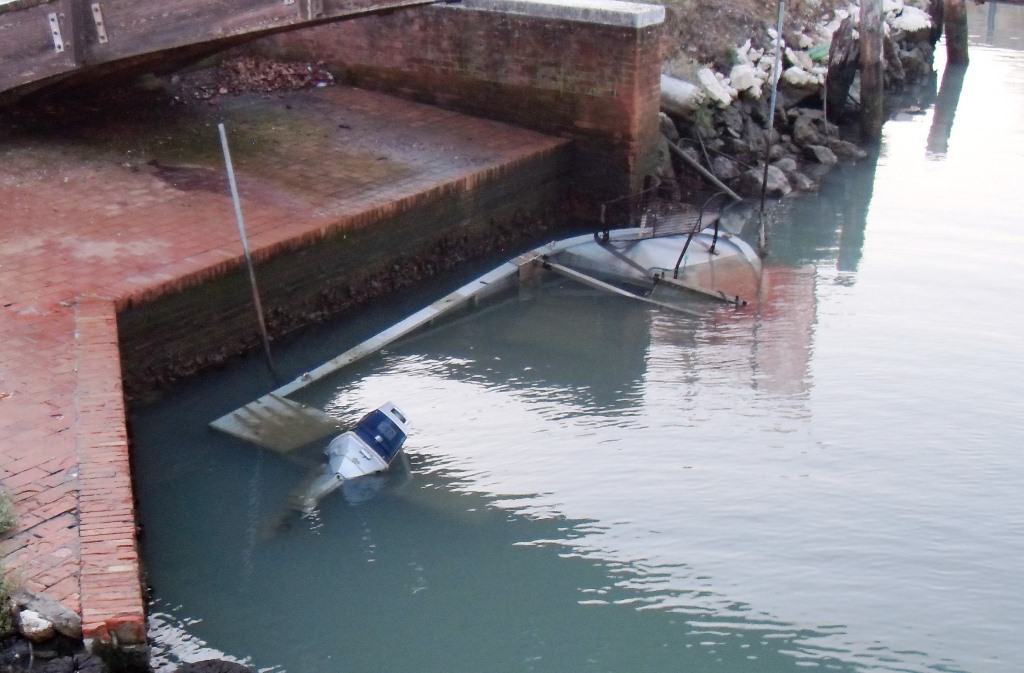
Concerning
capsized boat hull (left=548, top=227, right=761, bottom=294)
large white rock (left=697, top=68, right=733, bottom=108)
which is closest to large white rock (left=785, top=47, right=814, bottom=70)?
large white rock (left=697, top=68, right=733, bottom=108)

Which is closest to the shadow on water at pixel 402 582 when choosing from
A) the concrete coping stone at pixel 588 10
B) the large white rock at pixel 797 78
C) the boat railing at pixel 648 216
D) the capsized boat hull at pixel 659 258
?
the capsized boat hull at pixel 659 258

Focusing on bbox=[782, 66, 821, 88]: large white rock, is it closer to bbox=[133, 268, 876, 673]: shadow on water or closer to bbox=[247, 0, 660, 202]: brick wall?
bbox=[247, 0, 660, 202]: brick wall

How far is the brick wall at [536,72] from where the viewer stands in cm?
1103

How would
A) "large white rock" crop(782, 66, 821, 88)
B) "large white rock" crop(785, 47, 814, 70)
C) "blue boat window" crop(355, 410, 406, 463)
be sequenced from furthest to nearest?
"large white rock" crop(785, 47, 814, 70), "large white rock" crop(782, 66, 821, 88), "blue boat window" crop(355, 410, 406, 463)

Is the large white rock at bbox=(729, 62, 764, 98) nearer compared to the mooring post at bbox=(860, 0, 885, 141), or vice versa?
the large white rock at bbox=(729, 62, 764, 98)

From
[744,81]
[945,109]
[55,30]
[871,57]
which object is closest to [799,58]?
[871,57]

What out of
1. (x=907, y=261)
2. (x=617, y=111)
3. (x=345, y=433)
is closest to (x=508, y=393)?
(x=345, y=433)

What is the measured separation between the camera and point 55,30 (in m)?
8.51

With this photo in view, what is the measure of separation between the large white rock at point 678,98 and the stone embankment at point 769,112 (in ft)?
0.04

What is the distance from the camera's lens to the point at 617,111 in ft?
36.5

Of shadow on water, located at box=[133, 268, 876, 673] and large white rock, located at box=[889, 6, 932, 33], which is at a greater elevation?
large white rock, located at box=[889, 6, 932, 33]

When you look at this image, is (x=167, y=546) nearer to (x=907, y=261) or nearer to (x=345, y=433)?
(x=345, y=433)

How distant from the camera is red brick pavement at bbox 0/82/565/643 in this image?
15.3 feet

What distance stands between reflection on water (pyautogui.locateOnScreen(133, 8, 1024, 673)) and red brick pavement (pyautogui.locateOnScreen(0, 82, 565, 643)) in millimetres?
947
